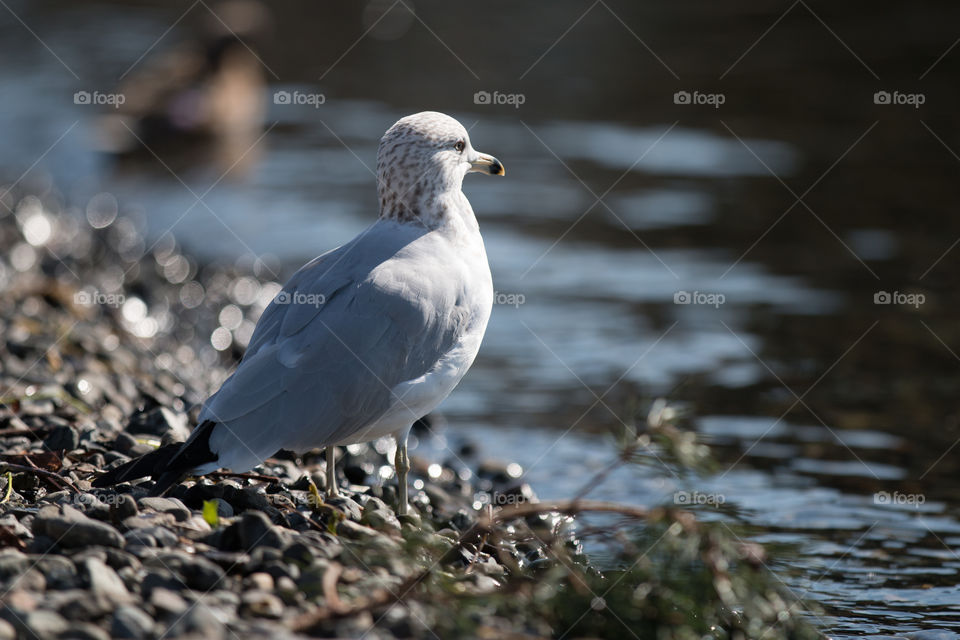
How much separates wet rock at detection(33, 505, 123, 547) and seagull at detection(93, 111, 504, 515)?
14.2 inches

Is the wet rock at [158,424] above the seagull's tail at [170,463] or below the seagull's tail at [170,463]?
above

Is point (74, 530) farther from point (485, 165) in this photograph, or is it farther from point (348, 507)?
point (485, 165)

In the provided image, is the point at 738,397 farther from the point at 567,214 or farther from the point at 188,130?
the point at 188,130

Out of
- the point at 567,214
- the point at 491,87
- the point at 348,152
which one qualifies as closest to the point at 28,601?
the point at 567,214

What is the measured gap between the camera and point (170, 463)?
404 centimetres

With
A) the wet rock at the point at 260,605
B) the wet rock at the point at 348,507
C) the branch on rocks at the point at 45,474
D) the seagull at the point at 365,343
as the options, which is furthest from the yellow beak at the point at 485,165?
the wet rock at the point at 260,605

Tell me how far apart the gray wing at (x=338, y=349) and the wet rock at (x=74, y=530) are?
54cm

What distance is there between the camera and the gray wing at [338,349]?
4.28m

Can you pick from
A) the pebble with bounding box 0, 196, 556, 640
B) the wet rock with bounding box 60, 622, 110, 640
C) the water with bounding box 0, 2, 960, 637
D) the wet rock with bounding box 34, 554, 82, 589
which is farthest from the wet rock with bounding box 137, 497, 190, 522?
the water with bounding box 0, 2, 960, 637

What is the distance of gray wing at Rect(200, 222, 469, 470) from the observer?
4277 millimetres

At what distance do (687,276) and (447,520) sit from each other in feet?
17.8

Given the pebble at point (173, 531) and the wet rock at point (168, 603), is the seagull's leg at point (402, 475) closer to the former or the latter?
the pebble at point (173, 531)

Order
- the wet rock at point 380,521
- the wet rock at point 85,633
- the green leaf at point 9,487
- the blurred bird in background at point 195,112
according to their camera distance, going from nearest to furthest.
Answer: the wet rock at point 85,633 → the wet rock at point 380,521 → the green leaf at point 9,487 → the blurred bird in background at point 195,112

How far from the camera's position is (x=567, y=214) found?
475 inches
